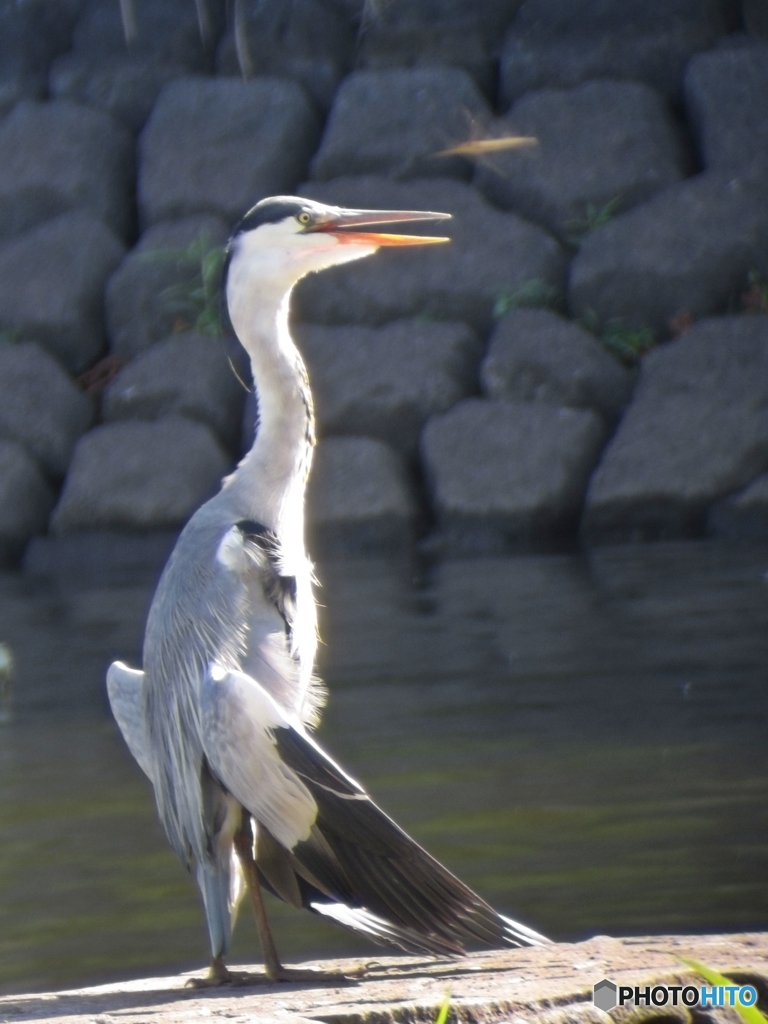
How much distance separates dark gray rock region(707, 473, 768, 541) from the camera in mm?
10289

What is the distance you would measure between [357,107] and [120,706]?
10181mm

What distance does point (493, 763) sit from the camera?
18.9ft

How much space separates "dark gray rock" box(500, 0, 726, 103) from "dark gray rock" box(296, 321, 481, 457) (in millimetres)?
2652

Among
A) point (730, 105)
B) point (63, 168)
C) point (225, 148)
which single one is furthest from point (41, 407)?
point (730, 105)

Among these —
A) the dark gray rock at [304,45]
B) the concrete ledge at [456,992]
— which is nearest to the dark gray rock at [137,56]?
the dark gray rock at [304,45]

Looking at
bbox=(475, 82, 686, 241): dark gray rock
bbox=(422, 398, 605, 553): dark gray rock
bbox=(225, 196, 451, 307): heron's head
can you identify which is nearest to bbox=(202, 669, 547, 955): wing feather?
bbox=(225, 196, 451, 307): heron's head

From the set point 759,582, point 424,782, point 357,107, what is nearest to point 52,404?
point 357,107

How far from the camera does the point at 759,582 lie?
28.6 feet

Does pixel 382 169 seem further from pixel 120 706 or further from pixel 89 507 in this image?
pixel 120 706

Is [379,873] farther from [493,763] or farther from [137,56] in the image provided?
[137,56]

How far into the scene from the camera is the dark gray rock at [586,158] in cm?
1257

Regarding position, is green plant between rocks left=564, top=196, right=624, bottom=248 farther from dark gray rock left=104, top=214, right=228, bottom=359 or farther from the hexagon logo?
the hexagon logo

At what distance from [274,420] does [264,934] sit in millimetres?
1229

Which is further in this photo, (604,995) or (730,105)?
(730,105)
